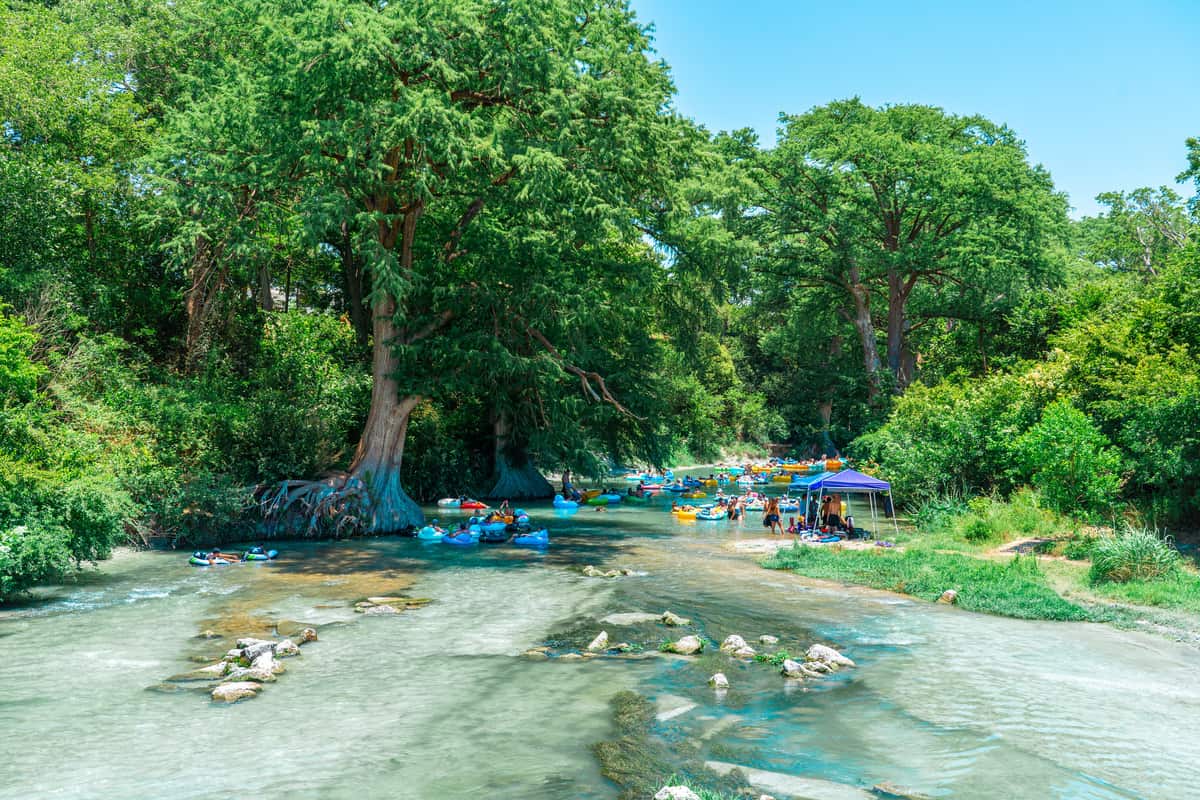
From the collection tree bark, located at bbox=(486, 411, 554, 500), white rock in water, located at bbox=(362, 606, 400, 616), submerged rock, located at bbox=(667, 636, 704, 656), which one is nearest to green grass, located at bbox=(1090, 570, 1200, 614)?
submerged rock, located at bbox=(667, 636, 704, 656)

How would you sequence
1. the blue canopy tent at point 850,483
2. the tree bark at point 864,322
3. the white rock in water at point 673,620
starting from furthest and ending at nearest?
the tree bark at point 864,322, the blue canopy tent at point 850,483, the white rock in water at point 673,620

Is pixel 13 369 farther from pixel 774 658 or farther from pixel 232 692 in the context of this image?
pixel 774 658

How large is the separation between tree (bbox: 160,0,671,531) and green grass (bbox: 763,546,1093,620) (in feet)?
33.9

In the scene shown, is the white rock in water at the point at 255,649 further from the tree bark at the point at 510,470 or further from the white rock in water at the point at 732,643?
the tree bark at the point at 510,470

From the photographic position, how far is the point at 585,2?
82.7ft

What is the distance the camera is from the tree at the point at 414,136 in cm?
2170

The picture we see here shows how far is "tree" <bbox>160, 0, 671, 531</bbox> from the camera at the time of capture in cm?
2170

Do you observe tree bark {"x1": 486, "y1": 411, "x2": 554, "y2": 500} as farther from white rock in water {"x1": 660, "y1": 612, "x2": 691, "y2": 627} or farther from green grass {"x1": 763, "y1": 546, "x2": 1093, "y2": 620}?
white rock in water {"x1": 660, "y1": 612, "x2": 691, "y2": 627}

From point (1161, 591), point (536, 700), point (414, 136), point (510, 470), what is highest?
point (414, 136)

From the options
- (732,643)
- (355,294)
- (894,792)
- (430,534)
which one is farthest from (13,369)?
(355,294)

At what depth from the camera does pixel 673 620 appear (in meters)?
15.3

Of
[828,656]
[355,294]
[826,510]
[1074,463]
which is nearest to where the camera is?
[828,656]

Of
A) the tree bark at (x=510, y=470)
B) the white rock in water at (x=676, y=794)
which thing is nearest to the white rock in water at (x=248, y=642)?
the white rock in water at (x=676, y=794)

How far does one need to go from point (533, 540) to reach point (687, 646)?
45.9ft
